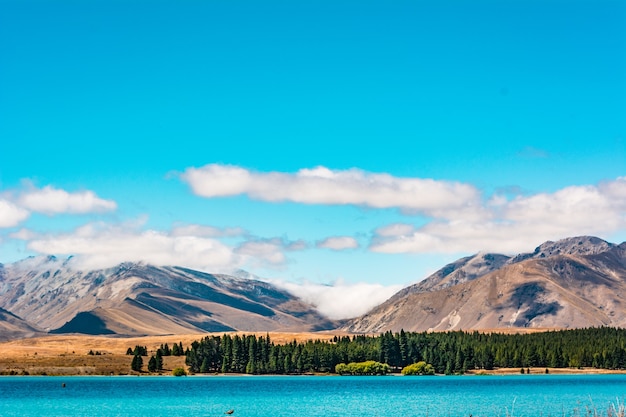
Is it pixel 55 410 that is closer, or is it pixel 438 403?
pixel 55 410

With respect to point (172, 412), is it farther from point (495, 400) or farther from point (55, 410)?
point (495, 400)

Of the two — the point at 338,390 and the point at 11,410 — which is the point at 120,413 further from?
the point at 338,390

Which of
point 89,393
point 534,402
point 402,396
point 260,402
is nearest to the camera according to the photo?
point 534,402

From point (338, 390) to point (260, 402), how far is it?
37.8 m

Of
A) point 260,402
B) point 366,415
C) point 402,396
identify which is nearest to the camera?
point 366,415

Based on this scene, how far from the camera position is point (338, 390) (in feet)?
574

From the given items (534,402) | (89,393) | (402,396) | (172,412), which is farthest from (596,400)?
(89,393)

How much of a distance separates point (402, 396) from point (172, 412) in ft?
165

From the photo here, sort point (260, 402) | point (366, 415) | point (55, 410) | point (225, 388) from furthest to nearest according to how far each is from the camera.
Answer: point (225, 388)
point (260, 402)
point (55, 410)
point (366, 415)

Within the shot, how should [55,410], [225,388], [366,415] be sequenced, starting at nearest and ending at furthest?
[366,415], [55,410], [225,388]

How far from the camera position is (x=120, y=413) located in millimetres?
115688

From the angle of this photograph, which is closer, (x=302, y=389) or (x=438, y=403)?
(x=438, y=403)

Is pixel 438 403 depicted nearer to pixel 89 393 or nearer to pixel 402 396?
pixel 402 396

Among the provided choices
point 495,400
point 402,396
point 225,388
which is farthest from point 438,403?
point 225,388
